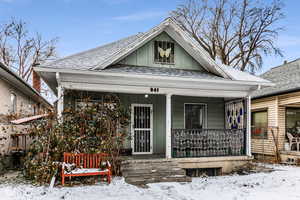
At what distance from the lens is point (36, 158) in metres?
7.55

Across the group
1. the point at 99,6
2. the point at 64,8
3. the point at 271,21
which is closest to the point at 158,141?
the point at 99,6

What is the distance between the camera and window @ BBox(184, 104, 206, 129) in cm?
1161

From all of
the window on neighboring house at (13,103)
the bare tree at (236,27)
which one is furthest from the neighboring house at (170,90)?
the bare tree at (236,27)

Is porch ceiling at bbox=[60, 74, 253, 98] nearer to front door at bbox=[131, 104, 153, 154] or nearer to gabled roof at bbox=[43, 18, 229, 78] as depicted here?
gabled roof at bbox=[43, 18, 229, 78]

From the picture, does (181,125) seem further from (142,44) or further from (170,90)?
(142,44)

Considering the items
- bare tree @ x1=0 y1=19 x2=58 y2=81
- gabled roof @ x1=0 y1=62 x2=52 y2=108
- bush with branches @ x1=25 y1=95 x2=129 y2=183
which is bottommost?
bush with branches @ x1=25 y1=95 x2=129 y2=183

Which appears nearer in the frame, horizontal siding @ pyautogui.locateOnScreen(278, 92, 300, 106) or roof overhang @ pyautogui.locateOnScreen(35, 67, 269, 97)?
roof overhang @ pyautogui.locateOnScreen(35, 67, 269, 97)

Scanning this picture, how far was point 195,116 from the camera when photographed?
38.6 feet

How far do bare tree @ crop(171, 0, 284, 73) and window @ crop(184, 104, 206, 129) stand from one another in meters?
12.4

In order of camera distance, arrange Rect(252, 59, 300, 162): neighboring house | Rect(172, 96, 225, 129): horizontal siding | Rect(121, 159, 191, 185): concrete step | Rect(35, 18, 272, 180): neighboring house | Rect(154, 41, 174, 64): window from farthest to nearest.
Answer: Rect(252, 59, 300, 162): neighboring house, Rect(172, 96, 225, 129): horizontal siding, Rect(154, 41, 174, 64): window, Rect(35, 18, 272, 180): neighboring house, Rect(121, 159, 191, 185): concrete step

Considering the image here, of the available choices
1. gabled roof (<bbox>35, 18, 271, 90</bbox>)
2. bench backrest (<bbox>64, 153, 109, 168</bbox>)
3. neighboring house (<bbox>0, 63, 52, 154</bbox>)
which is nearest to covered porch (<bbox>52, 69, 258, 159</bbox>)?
gabled roof (<bbox>35, 18, 271, 90</bbox>)

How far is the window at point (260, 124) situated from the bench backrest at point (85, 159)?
8.78 metres

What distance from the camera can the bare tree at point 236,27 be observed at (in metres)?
23.3

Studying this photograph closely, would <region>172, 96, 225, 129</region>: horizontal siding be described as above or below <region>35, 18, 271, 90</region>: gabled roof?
below
